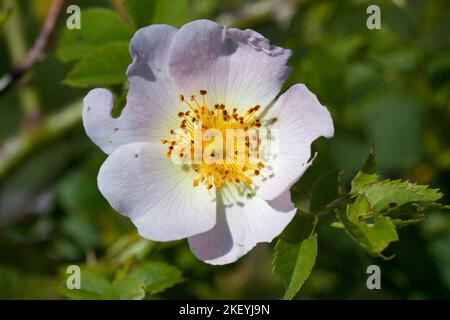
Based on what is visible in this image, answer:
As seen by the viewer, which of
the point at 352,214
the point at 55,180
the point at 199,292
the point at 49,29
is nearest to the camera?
the point at 352,214

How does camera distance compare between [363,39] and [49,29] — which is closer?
[49,29]

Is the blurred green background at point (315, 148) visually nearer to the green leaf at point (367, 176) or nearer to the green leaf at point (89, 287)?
the green leaf at point (89, 287)

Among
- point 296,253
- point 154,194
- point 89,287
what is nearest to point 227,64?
point 154,194

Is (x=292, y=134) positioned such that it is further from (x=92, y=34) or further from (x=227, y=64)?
(x=92, y=34)

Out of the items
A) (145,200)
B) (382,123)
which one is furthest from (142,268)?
(382,123)

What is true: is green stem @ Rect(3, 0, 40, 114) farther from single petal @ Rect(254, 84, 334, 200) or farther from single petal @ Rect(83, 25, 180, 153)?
single petal @ Rect(254, 84, 334, 200)
